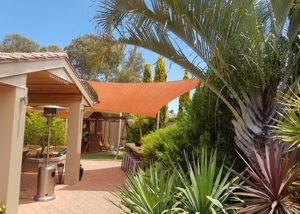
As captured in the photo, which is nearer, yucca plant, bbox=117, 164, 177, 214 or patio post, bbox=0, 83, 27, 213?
yucca plant, bbox=117, 164, 177, 214

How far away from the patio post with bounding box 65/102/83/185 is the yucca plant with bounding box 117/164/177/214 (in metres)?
9.87

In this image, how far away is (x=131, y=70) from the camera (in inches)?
2309

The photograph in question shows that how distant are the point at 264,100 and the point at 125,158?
50.0 ft

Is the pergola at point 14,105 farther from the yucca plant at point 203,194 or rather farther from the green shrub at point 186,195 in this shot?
the yucca plant at point 203,194

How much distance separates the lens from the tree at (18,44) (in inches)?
2598

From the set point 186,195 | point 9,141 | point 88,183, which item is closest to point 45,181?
point 9,141

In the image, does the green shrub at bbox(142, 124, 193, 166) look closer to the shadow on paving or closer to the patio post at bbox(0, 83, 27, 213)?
the shadow on paving

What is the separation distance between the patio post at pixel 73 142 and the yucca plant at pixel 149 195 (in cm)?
987

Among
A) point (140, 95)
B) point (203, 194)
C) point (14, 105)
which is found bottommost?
point (203, 194)

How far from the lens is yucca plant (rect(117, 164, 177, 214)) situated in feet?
24.9

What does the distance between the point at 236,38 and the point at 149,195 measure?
4.45 meters

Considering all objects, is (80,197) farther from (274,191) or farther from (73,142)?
(274,191)

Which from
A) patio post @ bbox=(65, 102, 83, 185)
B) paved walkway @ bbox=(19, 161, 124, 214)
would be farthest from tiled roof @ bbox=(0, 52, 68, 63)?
patio post @ bbox=(65, 102, 83, 185)

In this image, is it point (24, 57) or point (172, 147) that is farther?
point (172, 147)
